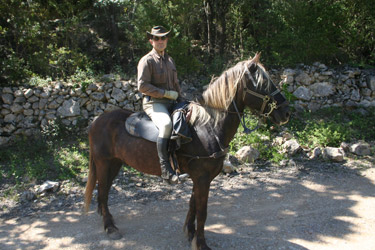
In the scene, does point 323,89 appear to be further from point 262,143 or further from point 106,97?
point 106,97

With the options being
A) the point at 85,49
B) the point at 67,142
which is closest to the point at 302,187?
the point at 67,142

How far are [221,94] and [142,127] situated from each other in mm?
1106

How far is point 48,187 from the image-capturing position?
5070 millimetres

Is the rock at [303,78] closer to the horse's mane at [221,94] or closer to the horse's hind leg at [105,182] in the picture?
the horse's mane at [221,94]

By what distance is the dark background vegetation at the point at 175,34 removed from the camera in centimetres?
783

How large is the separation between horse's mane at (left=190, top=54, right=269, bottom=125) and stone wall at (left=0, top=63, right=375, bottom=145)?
4.66 metres

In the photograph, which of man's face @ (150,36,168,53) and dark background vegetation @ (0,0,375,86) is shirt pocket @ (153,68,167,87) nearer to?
man's face @ (150,36,168,53)

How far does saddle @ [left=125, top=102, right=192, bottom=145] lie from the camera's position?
10.8ft

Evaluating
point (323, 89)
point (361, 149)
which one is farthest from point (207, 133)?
point (323, 89)

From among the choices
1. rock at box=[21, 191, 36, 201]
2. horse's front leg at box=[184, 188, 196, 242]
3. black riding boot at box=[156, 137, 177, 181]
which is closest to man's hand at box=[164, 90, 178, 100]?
black riding boot at box=[156, 137, 177, 181]

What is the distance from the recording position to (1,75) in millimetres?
7203

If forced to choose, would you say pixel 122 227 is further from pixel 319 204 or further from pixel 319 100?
pixel 319 100

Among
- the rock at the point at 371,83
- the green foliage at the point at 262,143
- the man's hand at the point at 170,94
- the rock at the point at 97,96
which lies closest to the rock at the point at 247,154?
the green foliage at the point at 262,143

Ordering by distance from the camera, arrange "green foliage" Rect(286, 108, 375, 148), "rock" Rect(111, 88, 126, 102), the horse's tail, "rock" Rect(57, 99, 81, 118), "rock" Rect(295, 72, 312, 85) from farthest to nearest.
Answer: "rock" Rect(295, 72, 312, 85) → "rock" Rect(111, 88, 126, 102) → "rock" Rect(57, 99, 81, 118) → "green foliage" Rect(286, 108, 375, 148) → the horse's tail
